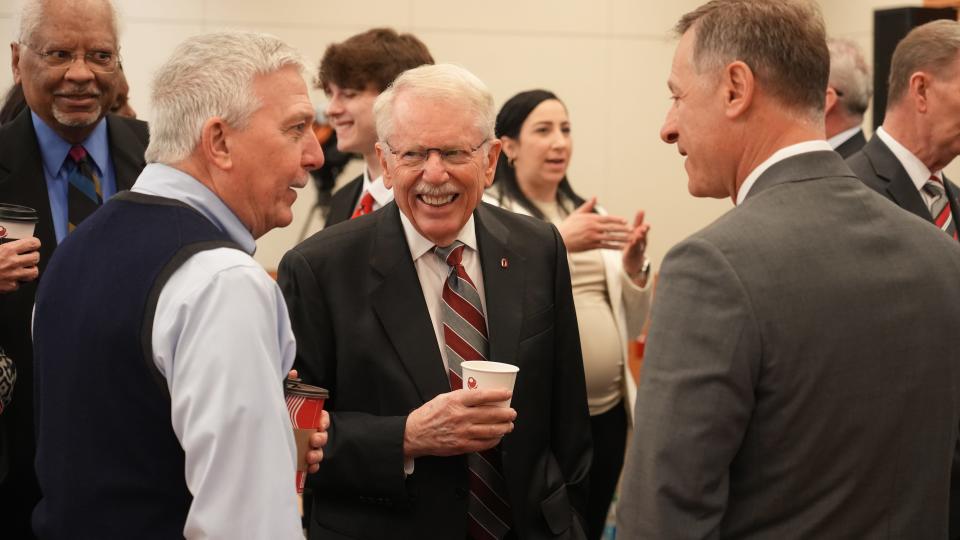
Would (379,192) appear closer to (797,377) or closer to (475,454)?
(475,454)

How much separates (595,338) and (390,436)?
1.45 metres

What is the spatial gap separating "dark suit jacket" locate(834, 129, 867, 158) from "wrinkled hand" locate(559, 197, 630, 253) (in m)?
1.03

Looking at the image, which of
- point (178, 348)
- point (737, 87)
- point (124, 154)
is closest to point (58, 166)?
point (124, 154)

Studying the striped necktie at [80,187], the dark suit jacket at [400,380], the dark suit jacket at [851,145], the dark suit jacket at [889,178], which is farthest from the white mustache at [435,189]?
the dark suit jacket at [851,145]

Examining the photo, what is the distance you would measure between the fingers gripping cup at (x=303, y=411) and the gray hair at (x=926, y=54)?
1967mm

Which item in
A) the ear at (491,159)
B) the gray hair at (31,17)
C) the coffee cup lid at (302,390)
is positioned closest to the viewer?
the coffee cup lid at (302,390)

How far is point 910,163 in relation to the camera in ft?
9.01

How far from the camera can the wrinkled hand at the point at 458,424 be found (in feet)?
6.33

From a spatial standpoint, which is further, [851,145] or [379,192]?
[851,145]

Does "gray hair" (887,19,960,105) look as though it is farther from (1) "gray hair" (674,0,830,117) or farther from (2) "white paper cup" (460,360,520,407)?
(2) "white paper cup" (460,360,520,407)

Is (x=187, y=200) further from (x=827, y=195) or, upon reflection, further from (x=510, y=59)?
(x=510, y=59)

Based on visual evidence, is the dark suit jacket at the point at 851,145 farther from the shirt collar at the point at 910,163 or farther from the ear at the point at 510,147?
the ear at the point at 510,147

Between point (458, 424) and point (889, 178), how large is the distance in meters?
1.45

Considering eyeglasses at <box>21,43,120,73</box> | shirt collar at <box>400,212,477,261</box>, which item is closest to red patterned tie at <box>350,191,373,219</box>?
eyeglasses at <box>21,43,120,73</box>
